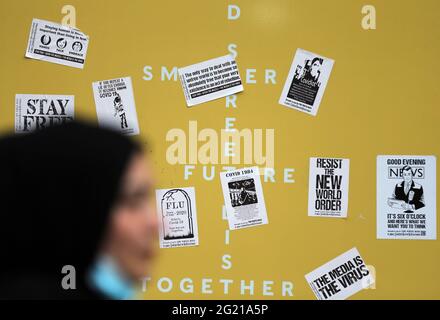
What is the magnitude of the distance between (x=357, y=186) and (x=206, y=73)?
681 millimetres

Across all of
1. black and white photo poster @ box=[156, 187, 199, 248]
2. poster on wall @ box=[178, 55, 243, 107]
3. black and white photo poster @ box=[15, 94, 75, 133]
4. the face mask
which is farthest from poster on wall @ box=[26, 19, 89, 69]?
the face mask

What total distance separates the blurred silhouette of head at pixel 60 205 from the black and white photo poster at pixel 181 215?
44.2 inches

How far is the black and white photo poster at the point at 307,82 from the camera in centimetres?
196

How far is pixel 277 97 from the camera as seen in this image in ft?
6.45

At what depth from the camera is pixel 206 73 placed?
77.4 inches

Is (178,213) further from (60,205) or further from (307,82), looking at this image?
(60,205)

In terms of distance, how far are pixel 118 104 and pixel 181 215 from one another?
18.3 inches

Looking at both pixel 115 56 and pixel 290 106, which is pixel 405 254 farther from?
pixel 115 56

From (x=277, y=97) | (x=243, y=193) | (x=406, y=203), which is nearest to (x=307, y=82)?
(x=277, y=97)

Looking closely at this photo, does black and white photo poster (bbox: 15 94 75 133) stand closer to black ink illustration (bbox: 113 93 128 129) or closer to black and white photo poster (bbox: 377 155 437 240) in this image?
black ink illustration (bbox: 113 93 128 129)

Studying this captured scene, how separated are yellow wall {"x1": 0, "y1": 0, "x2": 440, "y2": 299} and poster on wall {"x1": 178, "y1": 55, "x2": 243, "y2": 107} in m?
0.03

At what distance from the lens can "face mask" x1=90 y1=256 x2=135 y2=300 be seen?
2.74 ft

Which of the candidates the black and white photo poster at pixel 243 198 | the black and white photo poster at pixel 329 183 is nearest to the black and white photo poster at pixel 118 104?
the black and white photo poster at pixel 243 198
